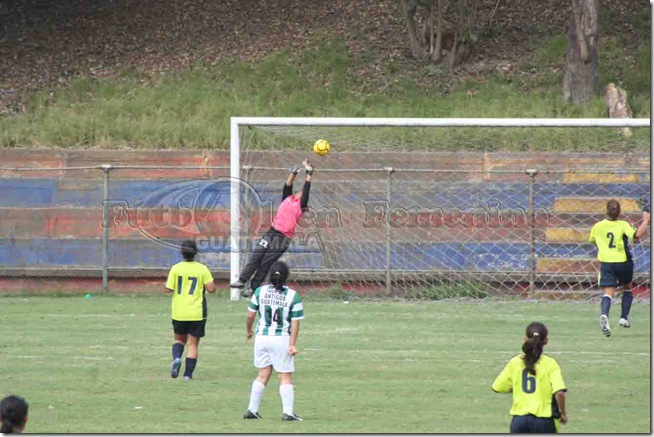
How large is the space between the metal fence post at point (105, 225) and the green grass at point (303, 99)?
2405 millimetres

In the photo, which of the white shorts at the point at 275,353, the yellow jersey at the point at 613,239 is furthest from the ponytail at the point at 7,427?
the yellow jersey at the point at 613,239

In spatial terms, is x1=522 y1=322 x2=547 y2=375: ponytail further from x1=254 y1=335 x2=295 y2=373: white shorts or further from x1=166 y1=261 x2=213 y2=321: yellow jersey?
x1=166 y1=261 x2=213 y2=321: yellow jersey

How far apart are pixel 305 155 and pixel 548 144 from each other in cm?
542

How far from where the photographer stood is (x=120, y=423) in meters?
10.3

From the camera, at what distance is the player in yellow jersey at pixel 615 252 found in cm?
1669

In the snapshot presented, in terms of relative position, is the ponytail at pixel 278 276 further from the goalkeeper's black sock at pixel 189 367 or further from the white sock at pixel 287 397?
the goalkeeper's black sock at pixel 189 367

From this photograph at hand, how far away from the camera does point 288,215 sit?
1816cm

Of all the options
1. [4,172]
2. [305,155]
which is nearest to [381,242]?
[305,155]

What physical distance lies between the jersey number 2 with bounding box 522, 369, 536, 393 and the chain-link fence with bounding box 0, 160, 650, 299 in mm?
14083

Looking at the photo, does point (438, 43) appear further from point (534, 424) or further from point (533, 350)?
point (534, 424)

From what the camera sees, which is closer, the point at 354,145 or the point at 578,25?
the point at 354,145

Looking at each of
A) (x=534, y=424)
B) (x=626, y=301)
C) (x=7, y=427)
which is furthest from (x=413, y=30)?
(x=7, y=427)

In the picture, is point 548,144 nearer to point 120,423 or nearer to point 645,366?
point 645,366

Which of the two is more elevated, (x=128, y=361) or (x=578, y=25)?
(x=578, y=25)
